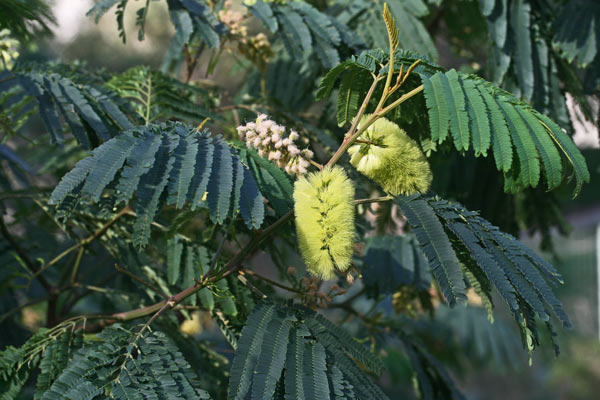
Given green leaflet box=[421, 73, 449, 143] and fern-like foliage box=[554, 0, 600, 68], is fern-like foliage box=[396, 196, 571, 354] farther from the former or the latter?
fern-like foliage box=[554, 0, 600, 68]

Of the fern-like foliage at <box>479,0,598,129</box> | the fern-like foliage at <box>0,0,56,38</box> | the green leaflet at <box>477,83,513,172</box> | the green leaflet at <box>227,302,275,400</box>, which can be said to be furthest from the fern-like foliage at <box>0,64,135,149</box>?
the fern-like foliage at <box>479,0,598,129</box>

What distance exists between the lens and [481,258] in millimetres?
1098

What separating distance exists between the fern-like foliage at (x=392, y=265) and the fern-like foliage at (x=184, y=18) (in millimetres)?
722

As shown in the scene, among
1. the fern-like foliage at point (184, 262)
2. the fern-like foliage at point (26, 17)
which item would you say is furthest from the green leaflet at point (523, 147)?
the fern-like foliage at point (26, 17)

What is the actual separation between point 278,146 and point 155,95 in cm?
61

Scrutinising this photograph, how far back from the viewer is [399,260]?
6.26 ft

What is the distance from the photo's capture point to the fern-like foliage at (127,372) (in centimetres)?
106

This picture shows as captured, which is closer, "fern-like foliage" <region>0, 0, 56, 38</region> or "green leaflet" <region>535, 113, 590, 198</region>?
"green leaflet" <region>535, 113, 590, 198</region>

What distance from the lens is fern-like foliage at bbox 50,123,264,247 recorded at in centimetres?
108

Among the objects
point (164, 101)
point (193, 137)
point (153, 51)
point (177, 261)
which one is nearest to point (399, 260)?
point (177, 261)

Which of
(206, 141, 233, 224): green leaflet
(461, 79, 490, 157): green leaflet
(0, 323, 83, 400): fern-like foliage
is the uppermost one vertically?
(461, 79, 490, 157): green leaflet

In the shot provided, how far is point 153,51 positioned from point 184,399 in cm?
905

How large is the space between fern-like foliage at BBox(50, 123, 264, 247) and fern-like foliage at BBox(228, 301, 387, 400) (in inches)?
8.1

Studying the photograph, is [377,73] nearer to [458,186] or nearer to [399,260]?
[399,260]
